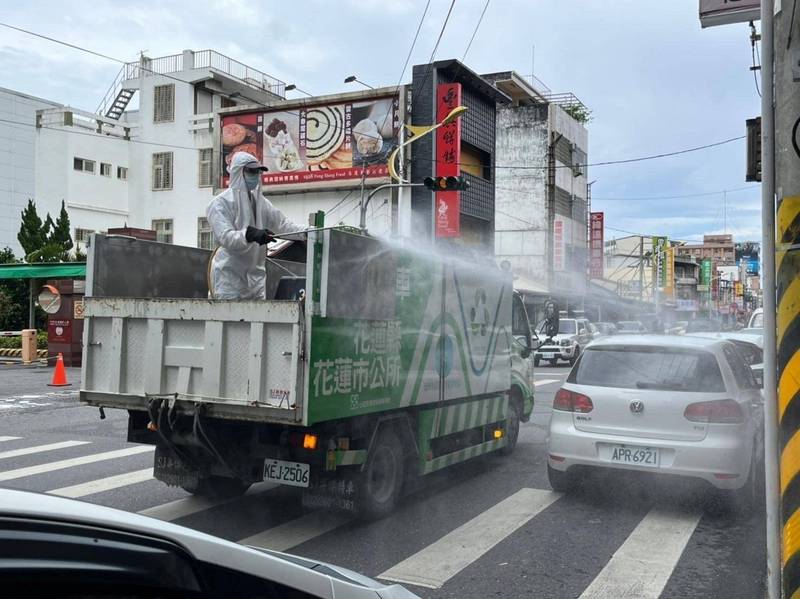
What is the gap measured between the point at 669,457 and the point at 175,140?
110 ft

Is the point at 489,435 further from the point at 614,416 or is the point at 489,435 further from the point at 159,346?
the point at 159,346

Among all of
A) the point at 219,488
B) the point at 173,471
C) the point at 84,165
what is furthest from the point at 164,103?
the point at 173,471

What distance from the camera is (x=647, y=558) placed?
5328 millimetres

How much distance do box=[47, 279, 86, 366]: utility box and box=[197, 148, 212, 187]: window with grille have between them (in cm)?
1396

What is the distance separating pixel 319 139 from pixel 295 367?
78.4ft

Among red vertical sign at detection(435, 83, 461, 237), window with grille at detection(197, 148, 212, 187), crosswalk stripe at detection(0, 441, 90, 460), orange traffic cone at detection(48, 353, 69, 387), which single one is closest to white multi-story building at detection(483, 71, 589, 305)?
red vertical sign at detection(435, 83, 461, 237)

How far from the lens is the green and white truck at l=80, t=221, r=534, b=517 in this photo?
527 cm

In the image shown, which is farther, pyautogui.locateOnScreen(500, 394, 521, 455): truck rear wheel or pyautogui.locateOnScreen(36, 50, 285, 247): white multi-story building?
pyautogui.locateOnScreen(36, 50, 285, 247): white multi-story building

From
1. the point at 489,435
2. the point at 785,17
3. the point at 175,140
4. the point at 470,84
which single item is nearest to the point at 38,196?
the point at 175,140

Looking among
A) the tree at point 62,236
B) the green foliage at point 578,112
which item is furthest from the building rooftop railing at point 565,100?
the tree at point 62,236

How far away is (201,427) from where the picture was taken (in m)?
5.50

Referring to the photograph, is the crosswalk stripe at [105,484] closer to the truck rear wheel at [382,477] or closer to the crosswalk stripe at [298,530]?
the crosswalk stripe at [298,530]

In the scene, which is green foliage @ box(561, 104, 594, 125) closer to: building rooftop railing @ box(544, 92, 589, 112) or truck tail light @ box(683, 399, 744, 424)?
building rooftop railing @ box(544, 92, 589, 112)

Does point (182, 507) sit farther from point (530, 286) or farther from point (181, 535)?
point (530, 286)
